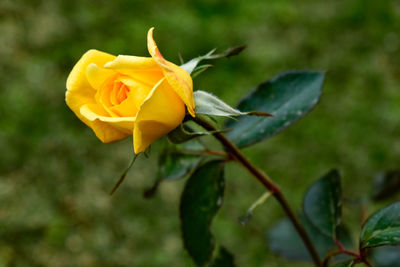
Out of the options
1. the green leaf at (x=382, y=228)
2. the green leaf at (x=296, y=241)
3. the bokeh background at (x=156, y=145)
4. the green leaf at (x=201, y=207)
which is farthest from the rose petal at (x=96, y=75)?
the bokeh background at (x=156, y=145)

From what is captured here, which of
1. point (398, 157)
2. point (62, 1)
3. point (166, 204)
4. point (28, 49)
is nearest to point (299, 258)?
point (166, 204)

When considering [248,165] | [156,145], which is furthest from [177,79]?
[156,145]

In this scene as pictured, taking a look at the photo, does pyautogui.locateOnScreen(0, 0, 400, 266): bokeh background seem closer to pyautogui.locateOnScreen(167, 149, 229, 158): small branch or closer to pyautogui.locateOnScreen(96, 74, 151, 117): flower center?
pyautogui.locateOnScreen(167, 149, 229, 158): small branch

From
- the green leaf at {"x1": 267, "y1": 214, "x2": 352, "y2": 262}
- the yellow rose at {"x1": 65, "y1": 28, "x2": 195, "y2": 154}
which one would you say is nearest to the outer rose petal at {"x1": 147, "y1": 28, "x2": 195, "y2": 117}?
the yellow rose at {"x1": 65, "y1": 28, "x2": 195, "y2": 154}

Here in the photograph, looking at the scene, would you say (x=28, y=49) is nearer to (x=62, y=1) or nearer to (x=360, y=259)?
(x=62, y=1)

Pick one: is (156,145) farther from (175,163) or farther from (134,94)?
(134,94)

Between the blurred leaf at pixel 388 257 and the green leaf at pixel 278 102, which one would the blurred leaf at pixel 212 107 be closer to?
the green leaf at pixel 278 102
